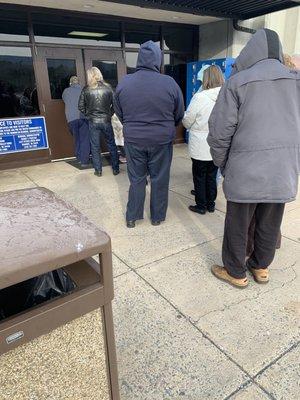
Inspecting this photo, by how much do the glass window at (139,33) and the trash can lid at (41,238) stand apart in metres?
7.01

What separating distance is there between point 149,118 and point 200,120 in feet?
2.14

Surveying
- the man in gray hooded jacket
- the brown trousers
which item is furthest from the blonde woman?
the brown trousers

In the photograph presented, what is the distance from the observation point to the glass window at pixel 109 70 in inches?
278

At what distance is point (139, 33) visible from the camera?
7477 millimetres

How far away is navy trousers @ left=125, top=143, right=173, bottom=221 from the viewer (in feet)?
11.3

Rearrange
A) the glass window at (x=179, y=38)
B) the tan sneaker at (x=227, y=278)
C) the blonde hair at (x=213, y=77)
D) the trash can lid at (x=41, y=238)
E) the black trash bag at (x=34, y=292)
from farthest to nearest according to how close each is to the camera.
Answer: the glass window at (x=179, y=38) → the blonde hair at (x=213, y=77) → the tan sneaker at (x=227, y=278) → the black trash bag at (x=34, y=292) → the trash can lid at (x=41, y=238)

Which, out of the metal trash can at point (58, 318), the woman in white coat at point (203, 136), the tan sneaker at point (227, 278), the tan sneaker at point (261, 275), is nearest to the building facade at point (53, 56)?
the woman in white coat at point (203, 136)

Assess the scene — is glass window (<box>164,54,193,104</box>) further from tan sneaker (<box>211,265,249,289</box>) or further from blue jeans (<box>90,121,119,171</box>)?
tan sneaker (<box>211,265,249,289</box>)

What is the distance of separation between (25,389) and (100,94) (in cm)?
501

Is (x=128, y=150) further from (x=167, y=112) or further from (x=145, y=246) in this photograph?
(x=145, y=246)

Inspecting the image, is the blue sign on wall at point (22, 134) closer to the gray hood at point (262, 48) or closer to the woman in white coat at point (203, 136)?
the woman in white coat at point (203, 136)

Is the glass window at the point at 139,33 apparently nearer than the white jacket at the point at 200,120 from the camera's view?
No

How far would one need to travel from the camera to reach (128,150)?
347 cm

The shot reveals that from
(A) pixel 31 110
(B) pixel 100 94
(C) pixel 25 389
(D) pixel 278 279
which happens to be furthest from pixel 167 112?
(A) pixel 31 110
